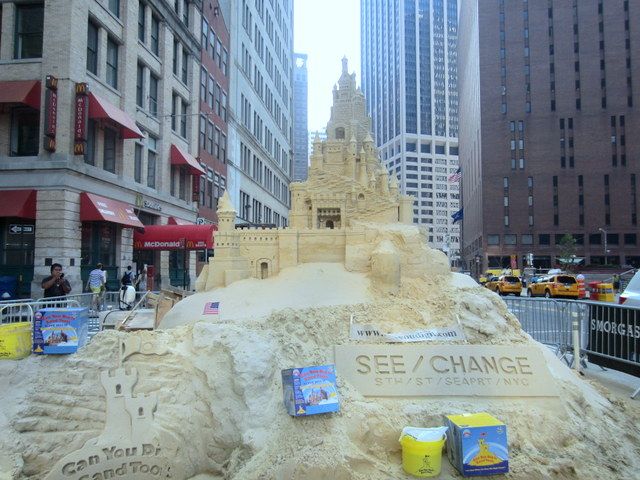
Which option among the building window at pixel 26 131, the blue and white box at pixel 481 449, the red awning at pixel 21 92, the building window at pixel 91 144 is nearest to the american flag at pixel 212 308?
the blue and white box at pixel 481 449

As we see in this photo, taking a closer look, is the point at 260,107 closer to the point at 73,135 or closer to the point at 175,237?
the point at 175,237

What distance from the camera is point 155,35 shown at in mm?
27594

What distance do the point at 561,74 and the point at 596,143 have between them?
1113 centimetres

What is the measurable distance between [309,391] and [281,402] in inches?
21.5

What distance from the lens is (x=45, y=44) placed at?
62.7ft

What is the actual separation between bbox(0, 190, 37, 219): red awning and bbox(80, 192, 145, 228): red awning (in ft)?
5.94

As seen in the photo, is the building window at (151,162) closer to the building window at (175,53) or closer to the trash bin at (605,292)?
the building window at (175,53)

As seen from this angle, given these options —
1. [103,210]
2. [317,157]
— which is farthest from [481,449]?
[103,210]

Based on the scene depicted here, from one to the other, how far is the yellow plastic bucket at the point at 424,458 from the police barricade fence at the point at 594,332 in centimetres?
508

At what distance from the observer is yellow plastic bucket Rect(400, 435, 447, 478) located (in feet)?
20.0

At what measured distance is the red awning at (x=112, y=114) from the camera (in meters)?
20.0

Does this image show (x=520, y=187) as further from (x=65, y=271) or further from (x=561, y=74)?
(x=65, y=271)

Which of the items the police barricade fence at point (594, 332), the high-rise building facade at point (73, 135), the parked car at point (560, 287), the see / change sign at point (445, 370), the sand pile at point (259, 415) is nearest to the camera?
the sand pile at point (259, 415)

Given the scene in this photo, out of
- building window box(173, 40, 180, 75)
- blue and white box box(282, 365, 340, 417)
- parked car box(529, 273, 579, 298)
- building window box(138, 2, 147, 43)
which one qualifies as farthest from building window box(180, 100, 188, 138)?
blue and white box box(282, 365, 340, 417)
